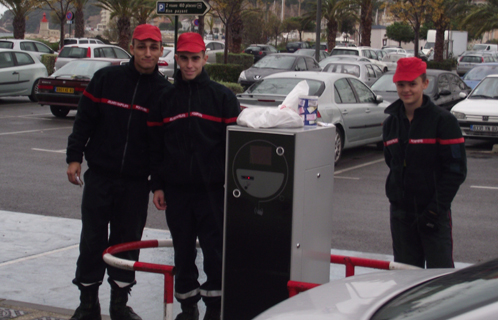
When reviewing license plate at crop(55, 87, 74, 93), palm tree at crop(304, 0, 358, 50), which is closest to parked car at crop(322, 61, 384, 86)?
license plate at crop(55, 87, 74, 93)

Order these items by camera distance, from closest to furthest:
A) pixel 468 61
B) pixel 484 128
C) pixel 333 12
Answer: pixel 484 128
pixel 468 61
pixel 333 12

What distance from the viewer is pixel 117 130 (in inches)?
173

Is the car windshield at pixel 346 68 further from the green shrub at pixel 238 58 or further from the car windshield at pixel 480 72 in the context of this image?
the green shrub at pixel 238 58

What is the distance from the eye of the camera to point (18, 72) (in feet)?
65.2

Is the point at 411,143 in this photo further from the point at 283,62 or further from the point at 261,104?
the point at 283,62

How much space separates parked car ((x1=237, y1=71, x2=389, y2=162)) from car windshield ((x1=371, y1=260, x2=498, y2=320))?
7.92 metres

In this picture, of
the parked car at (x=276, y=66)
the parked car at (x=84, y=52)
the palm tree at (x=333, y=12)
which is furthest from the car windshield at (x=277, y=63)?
the palm tree at (x=333, y=12)

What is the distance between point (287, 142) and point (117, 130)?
1310 mm

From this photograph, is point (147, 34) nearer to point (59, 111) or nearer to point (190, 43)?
point (190, 43)

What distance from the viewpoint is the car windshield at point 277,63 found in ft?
75.2

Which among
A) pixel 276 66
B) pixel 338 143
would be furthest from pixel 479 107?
pixel 276 66

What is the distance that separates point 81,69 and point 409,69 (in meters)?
14.1

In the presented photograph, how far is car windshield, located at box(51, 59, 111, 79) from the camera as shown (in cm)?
1689

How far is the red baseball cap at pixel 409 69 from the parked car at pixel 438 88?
11.5 m
